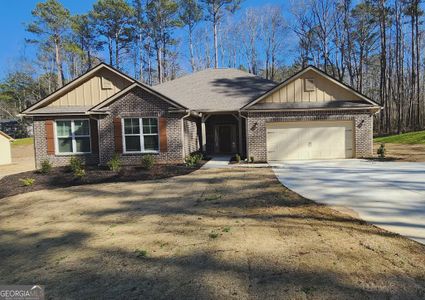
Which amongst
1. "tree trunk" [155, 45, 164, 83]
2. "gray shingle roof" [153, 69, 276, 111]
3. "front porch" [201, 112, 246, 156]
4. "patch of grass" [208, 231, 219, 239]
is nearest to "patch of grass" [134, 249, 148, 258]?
"patch of grass" [208, 231, 219, 239]

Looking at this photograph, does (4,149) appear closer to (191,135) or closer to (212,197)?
(191,135)

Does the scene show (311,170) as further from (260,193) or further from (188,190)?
(188,190)

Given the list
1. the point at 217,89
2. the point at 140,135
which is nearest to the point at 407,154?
the point at 217,89

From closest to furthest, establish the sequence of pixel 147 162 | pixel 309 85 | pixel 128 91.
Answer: pixel 147 162, pixel 128 91, pixel 309 85

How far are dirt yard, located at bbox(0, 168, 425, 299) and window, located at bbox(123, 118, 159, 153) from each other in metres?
6.40

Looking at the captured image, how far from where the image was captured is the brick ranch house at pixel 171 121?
14.0 meters

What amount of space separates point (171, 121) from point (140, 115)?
4.65 feet

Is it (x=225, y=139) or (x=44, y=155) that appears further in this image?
(x=225, y=139)

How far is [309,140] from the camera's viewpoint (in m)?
14.9

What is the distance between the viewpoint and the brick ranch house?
1403 centimetres

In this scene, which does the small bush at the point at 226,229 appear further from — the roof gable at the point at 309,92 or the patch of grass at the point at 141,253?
the roof gable at the point at 309,92

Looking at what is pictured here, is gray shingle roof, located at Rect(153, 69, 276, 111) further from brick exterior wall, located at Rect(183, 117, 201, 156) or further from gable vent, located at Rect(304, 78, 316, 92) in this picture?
gable vent, located at Rect(304, 78, 316, 92)

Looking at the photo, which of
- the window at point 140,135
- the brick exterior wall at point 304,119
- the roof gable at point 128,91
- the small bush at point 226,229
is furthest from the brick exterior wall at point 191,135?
the small bush at point 226,229

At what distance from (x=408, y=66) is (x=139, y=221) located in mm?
43857
